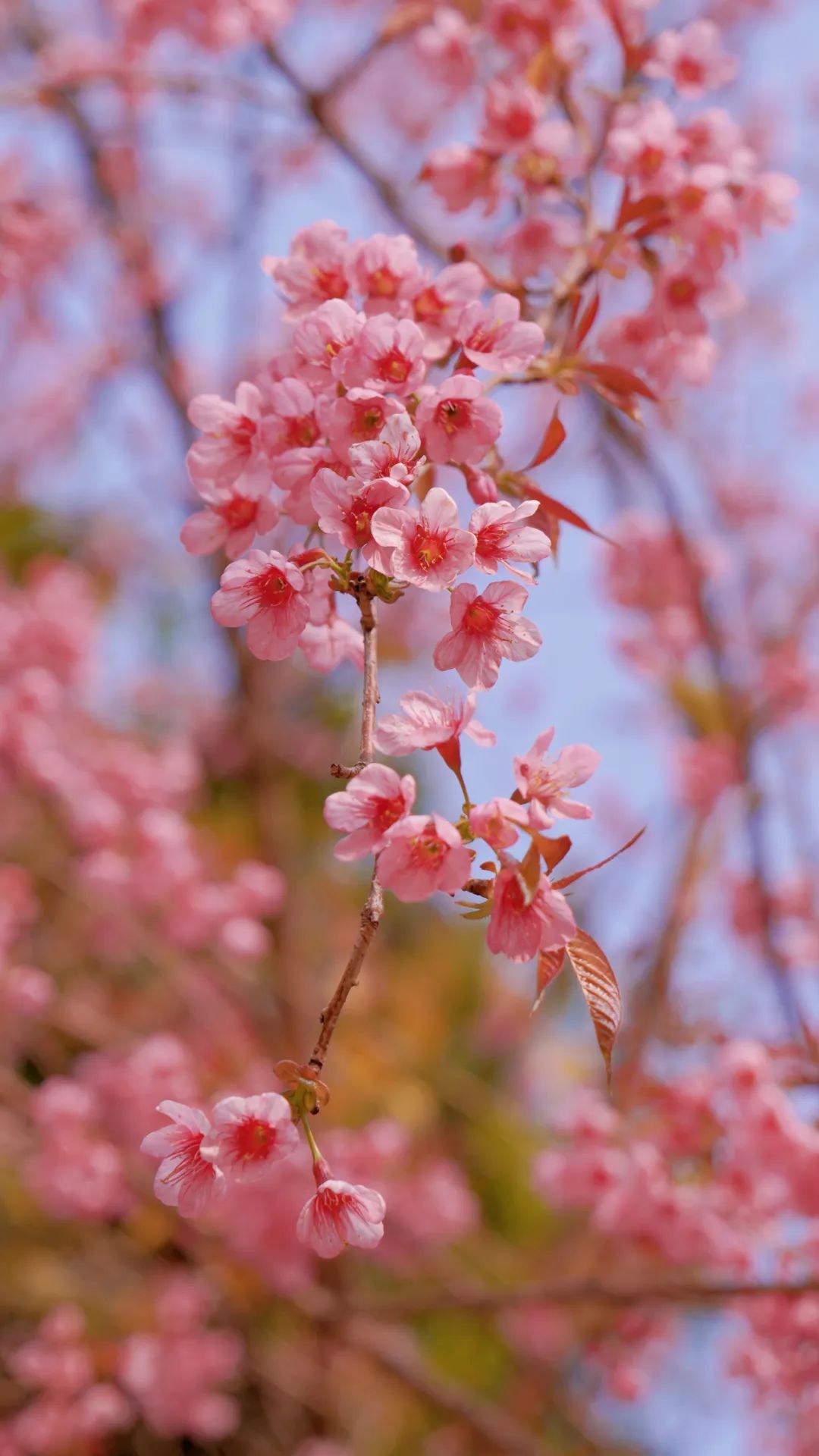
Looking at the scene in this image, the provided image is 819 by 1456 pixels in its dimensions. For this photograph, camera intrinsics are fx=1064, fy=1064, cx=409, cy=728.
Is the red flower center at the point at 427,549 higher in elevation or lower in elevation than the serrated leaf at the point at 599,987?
higher

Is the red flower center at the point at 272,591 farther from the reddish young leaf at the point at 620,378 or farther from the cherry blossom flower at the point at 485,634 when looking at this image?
the reddish young leaf at the point at 620,378

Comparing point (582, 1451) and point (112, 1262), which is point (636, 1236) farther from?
point (112, 1262)

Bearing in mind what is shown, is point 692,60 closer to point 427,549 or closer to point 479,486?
point 479,486

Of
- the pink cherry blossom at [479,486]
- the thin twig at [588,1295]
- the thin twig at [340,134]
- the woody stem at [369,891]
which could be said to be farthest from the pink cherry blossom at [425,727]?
the thin twig at [340,134]

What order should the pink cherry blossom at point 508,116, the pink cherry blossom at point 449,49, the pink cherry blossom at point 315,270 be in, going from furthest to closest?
Answer: the pink cherry blossom at point 449,49, the pink cherry blossom at point 508,116, the pink cherry blossom at point 315,270

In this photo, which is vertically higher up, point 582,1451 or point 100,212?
point 100,212

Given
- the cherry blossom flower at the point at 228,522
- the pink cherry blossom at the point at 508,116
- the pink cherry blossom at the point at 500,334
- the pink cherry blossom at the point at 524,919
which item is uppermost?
the pink cherry blossom at the point at 508,116

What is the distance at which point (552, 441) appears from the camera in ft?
3.29

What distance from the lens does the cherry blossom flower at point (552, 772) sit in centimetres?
83

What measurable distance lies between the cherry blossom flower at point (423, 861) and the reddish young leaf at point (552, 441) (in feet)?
1.36

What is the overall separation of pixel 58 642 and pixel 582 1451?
8.42 ft

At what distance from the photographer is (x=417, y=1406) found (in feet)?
15.2

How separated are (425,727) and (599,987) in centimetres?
23

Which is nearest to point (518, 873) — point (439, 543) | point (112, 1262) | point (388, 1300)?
point (439, 543)
